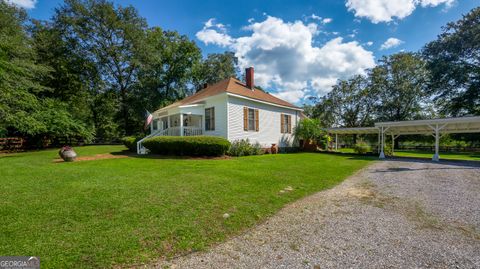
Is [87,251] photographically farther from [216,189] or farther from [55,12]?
[55,12]

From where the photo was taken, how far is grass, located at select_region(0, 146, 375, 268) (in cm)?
273

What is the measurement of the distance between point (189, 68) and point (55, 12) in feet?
47.7

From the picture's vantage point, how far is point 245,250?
9.36 feet

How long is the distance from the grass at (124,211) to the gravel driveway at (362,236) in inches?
15.9

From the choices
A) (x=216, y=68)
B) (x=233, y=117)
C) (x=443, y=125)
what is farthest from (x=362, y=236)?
(x=216, y=68)

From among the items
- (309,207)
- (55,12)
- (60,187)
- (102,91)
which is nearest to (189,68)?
(102,91)

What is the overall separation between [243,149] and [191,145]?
11.5 feet

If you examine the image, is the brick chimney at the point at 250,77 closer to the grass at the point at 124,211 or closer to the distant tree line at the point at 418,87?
the grass at the point at 124,211

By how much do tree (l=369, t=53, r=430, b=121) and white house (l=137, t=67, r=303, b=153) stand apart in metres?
19.8

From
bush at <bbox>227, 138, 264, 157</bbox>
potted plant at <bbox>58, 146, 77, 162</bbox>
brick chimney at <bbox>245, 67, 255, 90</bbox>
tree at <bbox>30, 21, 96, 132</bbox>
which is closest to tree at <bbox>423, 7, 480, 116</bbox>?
brick chimney at <bbox>245, 67, 255, 90</bbox>

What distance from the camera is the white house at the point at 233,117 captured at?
13.8 metres

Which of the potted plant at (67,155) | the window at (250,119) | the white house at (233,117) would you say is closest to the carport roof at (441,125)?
the white house at (233,117)

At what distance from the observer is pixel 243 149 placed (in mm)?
13594

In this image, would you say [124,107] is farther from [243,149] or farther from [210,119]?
[243,149]
